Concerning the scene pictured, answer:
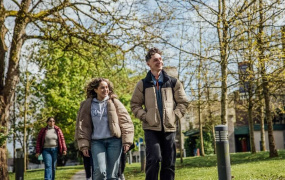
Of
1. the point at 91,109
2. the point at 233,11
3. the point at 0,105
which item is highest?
the point at 233,11

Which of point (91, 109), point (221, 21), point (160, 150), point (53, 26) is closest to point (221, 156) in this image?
point (160, 150)

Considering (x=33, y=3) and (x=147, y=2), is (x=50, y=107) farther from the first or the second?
(x=147, y=2)

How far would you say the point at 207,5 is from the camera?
11438 millimetres

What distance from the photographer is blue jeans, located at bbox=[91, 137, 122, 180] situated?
527cm

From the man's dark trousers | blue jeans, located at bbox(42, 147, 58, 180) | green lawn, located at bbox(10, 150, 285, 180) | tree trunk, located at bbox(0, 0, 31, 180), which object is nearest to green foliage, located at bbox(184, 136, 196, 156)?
green lawn, located at bbox(10, 150, 285, 180)

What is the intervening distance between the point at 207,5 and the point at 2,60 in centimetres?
690

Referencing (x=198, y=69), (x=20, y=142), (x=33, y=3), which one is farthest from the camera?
(x=20, y=142)

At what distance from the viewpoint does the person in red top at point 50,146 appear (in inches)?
401

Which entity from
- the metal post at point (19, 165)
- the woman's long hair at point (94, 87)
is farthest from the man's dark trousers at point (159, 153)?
the metal post at point (19, 165)

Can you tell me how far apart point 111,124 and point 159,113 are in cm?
70

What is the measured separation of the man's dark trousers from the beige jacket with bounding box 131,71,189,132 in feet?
0.38

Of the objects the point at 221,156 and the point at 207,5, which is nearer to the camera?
the point at 221,156

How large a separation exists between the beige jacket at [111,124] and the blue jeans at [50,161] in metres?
4.88

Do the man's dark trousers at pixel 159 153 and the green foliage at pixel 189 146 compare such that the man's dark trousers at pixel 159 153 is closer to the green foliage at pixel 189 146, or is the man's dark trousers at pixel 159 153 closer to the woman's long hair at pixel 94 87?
the woman's long hair at pixel 94 87
